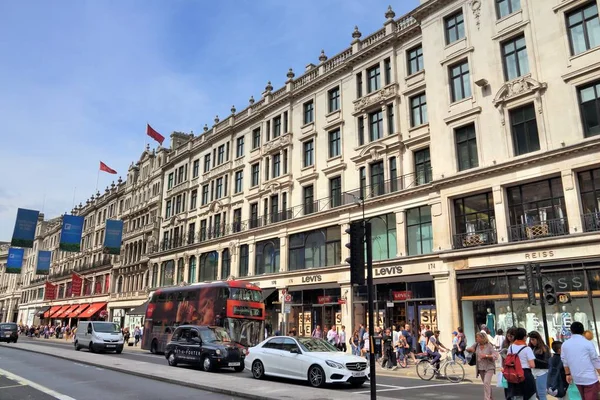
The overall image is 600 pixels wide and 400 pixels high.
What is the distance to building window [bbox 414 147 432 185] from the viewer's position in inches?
1054

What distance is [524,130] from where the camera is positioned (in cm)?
2253

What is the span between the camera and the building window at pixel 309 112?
118 feet

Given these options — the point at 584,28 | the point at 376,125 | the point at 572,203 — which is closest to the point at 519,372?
the point at 572,203

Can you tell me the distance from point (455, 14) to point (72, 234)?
34.3 meters

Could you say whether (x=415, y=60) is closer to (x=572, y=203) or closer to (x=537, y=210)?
(x=537, y=210)

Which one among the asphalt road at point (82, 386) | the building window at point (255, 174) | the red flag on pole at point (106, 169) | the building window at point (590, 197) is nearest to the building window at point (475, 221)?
the building window at point (590, 197)

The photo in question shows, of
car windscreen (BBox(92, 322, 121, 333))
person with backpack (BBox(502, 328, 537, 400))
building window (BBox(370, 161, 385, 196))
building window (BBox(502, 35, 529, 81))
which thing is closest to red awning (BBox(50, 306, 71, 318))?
car windscreen (BBox(92, 322, 121, 333))

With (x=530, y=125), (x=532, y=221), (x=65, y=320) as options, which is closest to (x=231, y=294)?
(x=532, y=221)

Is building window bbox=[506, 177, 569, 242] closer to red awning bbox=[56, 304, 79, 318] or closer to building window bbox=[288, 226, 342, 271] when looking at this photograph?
building window bbox=[288, 226, 342, 271]

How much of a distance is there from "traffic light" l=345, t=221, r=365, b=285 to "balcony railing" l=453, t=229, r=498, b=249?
48.6ft

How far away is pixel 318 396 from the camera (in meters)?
11.2

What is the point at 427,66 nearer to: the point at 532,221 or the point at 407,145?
the point at 407,145

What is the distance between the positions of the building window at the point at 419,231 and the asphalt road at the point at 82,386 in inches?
657

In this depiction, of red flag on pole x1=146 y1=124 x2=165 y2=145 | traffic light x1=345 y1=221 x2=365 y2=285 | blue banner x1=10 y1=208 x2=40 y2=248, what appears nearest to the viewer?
traffic light x1=345 y1=221 x2=365 y2=285
